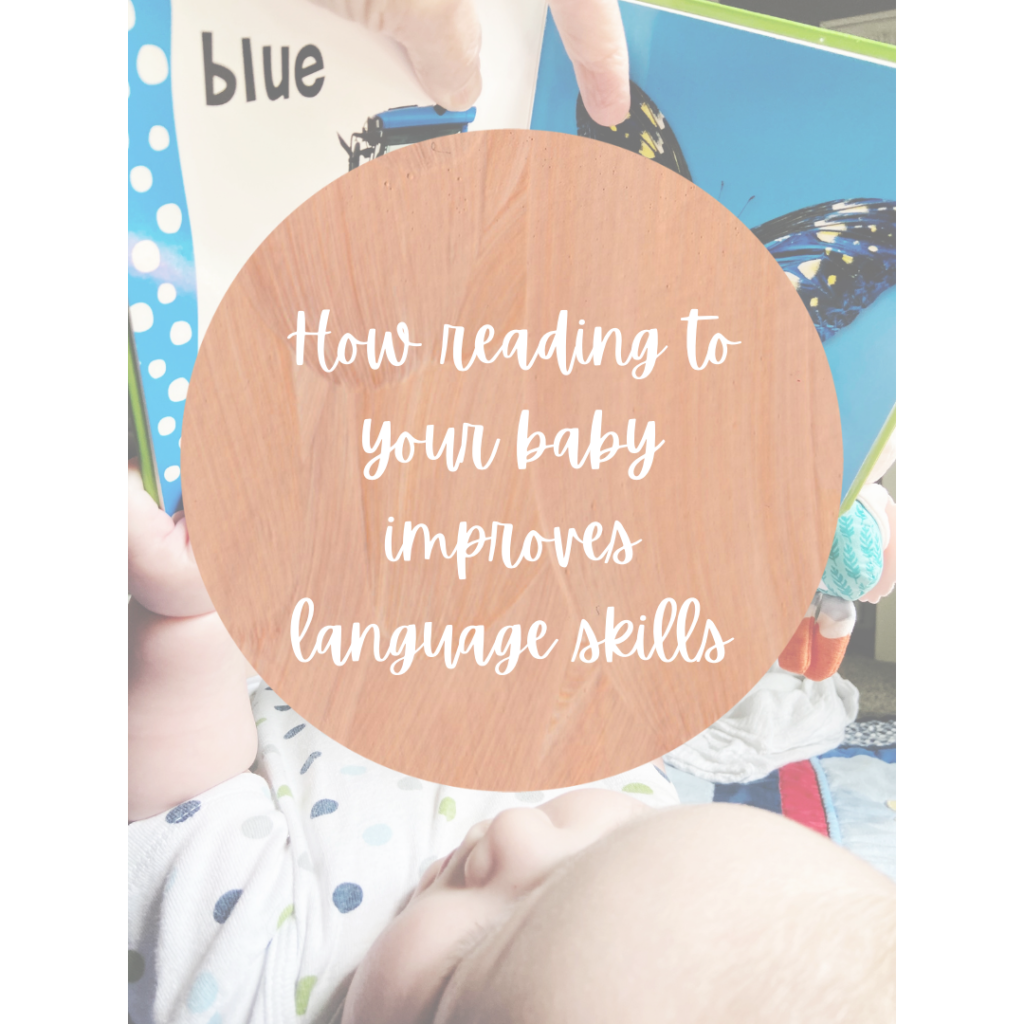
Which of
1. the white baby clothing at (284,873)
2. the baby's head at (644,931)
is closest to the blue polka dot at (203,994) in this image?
the white baby clothing at (284,873)

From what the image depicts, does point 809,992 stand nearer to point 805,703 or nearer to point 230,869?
point 805,703

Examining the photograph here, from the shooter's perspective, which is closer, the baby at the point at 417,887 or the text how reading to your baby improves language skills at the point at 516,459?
the baby at the point at 417,887

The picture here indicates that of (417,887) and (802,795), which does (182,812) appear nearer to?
(417,887)

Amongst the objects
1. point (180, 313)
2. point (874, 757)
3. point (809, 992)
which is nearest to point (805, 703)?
point (874, 757)

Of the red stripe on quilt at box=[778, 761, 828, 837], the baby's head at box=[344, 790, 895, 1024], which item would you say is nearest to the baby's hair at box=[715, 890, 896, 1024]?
the baby's head at box=[344, 790, 895, 1024]

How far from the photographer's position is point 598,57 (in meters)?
0.57

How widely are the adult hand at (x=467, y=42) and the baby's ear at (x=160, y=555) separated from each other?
375 mm

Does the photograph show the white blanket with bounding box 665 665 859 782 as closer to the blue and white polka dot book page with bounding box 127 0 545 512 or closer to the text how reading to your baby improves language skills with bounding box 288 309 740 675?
the text how reading to your baby improves language skills with bounding box 288 309 740 675

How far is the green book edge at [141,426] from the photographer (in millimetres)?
589

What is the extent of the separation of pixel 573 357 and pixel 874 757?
41 cm

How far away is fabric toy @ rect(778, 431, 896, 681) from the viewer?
23.9 inches

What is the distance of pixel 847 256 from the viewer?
0.60 meters

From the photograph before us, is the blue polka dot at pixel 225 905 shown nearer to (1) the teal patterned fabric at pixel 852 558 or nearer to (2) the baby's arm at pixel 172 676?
(2) the baby's arm at pixel 172 676

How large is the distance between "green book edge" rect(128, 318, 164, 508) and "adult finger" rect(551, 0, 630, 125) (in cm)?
38
